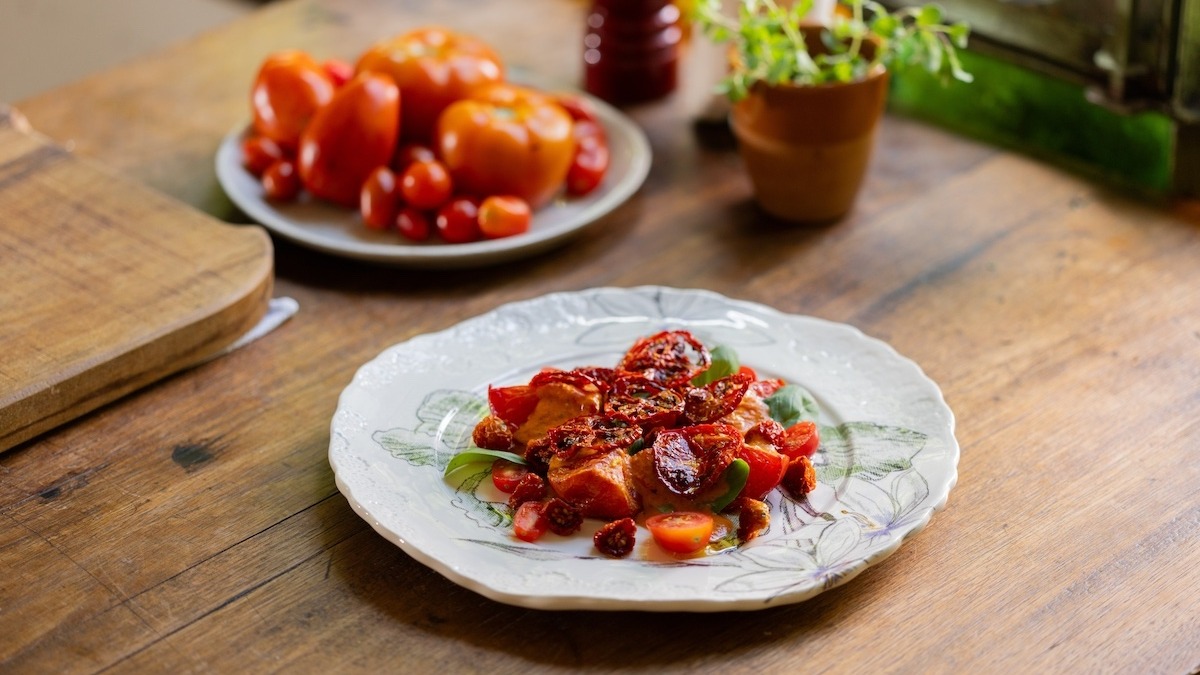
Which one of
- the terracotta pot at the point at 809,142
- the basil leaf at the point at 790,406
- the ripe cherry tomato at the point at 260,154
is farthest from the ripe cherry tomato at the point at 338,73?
the basil leaf at the point at 790,406

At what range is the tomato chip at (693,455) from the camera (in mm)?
936

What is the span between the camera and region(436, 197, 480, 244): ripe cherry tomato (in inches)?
55.1

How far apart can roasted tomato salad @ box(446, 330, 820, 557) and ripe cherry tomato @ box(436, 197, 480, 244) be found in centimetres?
39

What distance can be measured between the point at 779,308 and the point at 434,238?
1.30 feet

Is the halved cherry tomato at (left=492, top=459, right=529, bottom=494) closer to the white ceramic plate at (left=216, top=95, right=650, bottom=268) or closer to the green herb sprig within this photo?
the white ceramic plate at (left=216, top=95, right=650, bottom=268)

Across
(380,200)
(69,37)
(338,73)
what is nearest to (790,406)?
(380,200)

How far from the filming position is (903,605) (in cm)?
91

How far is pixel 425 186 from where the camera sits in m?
1.41

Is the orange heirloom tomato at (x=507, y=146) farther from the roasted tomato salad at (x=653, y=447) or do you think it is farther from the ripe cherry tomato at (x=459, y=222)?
the roasted tomato salad at (x=653, y=447)

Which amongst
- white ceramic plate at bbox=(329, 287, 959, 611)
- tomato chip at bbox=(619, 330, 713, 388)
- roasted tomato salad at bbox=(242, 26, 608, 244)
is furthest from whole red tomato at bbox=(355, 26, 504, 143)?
tomato chip at bbox=(619, 330, 713, 388)

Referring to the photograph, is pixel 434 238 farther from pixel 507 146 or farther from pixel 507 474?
pixel 507 474

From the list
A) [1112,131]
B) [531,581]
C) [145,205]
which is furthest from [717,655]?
[1112,131]

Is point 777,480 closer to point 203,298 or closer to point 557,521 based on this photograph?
point 557,521

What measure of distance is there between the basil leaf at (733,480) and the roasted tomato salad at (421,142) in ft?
1.81
